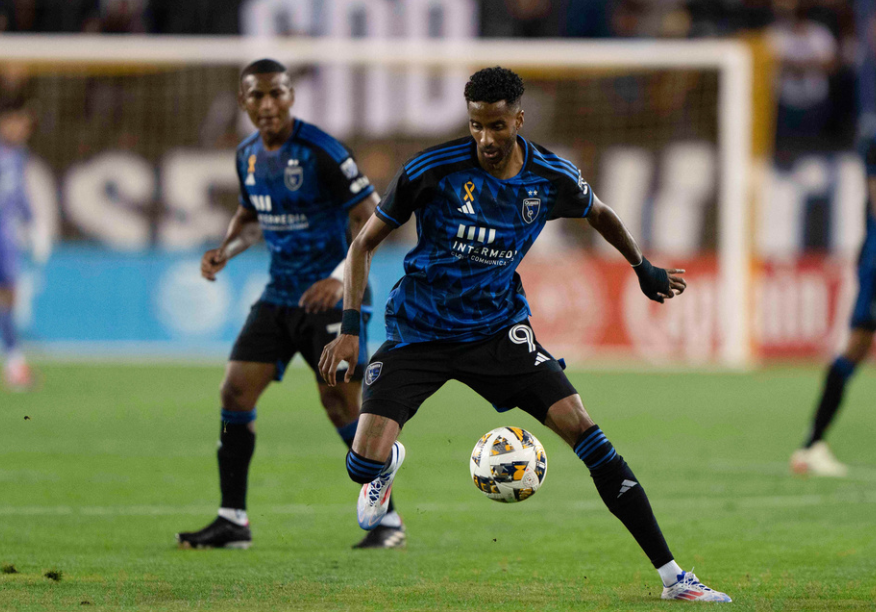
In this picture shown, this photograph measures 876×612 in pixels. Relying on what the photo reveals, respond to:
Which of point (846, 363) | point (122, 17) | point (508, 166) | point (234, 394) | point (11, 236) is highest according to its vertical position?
point (122, 17)

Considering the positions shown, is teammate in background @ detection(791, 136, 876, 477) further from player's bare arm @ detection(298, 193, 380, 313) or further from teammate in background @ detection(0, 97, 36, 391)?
teammate in background @ detection(0, 97, 36, 391)

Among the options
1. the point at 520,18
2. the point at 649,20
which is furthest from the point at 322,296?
the point at 649,20

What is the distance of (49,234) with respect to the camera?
17.8 m

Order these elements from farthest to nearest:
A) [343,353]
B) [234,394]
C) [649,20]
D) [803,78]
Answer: [649,20] → [803,78] → [234,394] → [343,353]

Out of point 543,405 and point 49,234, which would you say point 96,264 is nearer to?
point 49,234

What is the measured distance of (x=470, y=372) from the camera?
5.12 meters

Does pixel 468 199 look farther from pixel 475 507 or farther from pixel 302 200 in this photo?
pixel 475 507

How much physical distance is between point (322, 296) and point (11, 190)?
945 centimetres

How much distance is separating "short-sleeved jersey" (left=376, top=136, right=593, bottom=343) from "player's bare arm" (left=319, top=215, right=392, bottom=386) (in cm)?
7

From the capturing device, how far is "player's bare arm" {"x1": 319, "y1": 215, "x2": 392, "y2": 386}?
16.2 feet

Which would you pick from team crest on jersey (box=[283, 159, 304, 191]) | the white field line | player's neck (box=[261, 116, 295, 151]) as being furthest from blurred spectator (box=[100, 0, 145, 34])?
team crest on jersey (box=[283, 159, 304, 191])

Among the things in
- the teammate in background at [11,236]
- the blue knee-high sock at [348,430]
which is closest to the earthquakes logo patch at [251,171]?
the blue knee-high sock at [348,430]

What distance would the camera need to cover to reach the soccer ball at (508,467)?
5.13m

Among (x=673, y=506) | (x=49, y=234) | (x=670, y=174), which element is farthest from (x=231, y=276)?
(x=673, y=506)
